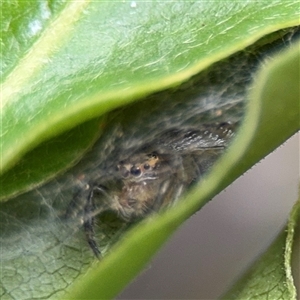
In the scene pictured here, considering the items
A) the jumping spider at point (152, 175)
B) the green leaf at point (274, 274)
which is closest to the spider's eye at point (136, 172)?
the jumping spider at point (152, 175)

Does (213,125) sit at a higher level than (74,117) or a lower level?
lower

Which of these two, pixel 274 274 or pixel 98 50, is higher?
pixel 98 50

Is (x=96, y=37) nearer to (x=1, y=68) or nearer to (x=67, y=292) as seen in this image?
(x=1, y=68)

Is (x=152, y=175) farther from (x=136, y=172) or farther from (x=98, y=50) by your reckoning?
(x=98, y=50)

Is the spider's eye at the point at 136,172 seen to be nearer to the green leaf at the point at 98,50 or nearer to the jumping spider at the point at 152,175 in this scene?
the jumping spider at the point at 152,175

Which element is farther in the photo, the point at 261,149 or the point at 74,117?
the point at 261,149

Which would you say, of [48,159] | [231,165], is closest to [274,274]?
[231,165]

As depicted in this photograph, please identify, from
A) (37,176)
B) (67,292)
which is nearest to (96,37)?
(37,176)
